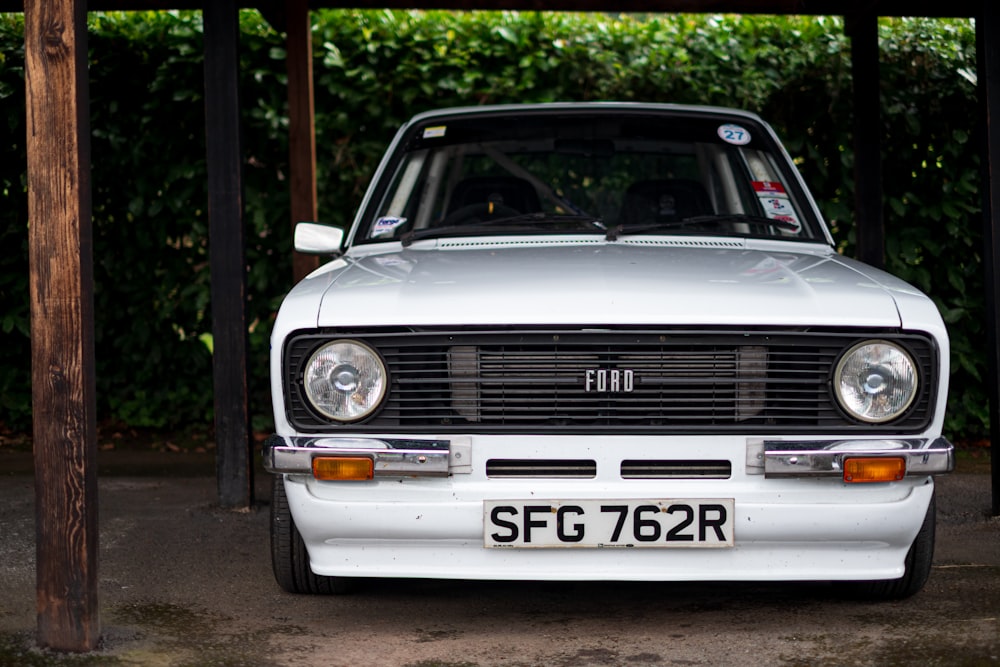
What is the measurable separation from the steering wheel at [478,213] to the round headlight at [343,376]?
4.31 ft

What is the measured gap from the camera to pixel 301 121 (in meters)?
6.63

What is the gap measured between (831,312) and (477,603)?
4.75ft

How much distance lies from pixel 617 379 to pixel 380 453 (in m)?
0.66

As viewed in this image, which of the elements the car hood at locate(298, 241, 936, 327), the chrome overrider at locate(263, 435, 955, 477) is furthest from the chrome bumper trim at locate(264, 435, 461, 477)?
the car hood at locate(298, 241, 936, 327)

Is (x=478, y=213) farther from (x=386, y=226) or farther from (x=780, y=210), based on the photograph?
(x=780, y=210)

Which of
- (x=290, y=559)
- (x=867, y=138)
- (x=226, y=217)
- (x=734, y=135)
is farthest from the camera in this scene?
(x=867, y=138)

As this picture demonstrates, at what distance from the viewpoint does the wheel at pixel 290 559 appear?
148 inches

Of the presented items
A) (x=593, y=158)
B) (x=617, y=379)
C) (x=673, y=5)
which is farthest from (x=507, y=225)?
(x=673, y=5)

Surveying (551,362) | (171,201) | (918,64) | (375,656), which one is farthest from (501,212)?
(918,64)

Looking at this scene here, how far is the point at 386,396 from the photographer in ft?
10.9

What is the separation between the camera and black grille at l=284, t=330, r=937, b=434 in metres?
3.29

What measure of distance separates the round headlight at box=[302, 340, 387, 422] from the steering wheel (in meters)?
1.31

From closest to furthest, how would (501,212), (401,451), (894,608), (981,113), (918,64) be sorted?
(401,451), (894,608), (501,212), (981,113), (918,64)

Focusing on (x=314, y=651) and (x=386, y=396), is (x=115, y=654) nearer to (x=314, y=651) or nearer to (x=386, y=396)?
(x=314, y=651)
